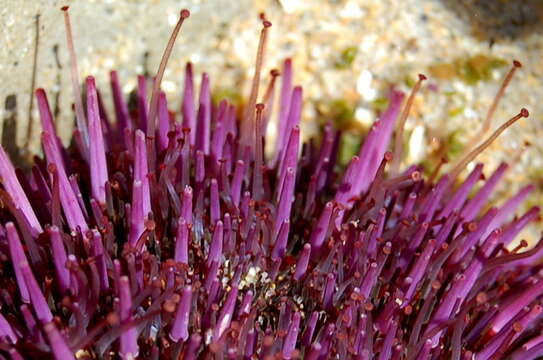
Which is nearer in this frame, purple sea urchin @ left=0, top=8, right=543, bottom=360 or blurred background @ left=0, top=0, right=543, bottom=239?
purple sea urchin @ left=0, top=8, right=543, bottom=360

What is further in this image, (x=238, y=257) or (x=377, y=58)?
(x=377, y=58)

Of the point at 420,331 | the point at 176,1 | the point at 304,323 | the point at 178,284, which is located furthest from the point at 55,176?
the point at 176,1

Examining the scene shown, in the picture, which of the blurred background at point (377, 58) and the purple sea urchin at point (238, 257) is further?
the blurred background at point (377, 58)

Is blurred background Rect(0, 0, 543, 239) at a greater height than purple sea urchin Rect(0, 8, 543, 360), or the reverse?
blurred background Rect(0, 0, 543, 239)

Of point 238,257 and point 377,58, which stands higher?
→ point 377,58
